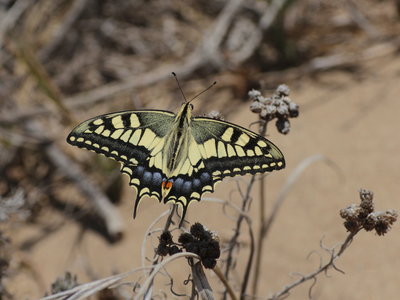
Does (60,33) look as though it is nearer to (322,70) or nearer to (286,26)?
(286,26)

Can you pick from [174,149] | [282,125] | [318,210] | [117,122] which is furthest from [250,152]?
[318,210]

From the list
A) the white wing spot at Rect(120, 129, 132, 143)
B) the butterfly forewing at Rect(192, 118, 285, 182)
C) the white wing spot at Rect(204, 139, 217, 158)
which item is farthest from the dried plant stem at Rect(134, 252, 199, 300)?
the white wing spot at Rect(120, 129, 132, 143)

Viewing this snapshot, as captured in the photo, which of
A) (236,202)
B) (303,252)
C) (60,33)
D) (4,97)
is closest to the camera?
(303,252)

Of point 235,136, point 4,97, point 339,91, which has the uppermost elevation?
point 339,91

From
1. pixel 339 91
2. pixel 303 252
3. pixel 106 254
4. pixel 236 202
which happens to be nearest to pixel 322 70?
pixel 339 91

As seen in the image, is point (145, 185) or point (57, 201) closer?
point (145, 185)

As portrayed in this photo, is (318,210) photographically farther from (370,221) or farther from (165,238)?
(165,238)
